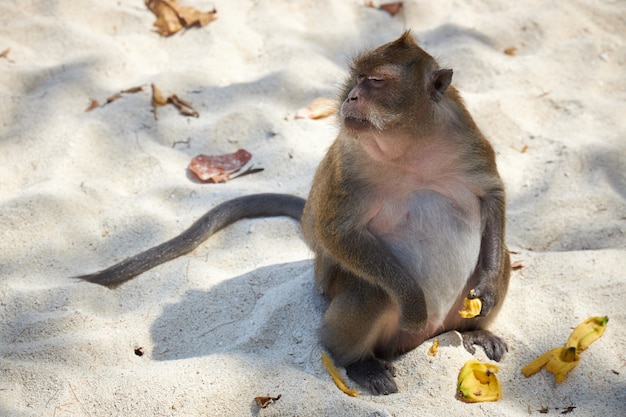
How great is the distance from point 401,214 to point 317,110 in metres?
2.09

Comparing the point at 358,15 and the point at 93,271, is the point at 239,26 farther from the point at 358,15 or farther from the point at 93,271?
the point at 93,271

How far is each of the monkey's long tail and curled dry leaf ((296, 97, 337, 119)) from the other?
0.93 meters

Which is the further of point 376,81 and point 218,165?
point 218,165

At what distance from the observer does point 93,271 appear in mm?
3590

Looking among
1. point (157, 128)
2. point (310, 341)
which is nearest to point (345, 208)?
point (310, 341)

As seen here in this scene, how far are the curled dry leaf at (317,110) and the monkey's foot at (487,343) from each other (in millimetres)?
2052

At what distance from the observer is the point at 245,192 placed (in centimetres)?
413

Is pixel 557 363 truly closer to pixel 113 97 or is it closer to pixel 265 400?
pixel 265 400

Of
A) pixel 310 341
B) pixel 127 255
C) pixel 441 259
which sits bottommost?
pixel 127 255

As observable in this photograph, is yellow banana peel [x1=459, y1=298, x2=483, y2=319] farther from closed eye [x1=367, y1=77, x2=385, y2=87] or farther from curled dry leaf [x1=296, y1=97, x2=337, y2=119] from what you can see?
curled dry leaf [x1=296, y1=97, x2=337, y2=119]

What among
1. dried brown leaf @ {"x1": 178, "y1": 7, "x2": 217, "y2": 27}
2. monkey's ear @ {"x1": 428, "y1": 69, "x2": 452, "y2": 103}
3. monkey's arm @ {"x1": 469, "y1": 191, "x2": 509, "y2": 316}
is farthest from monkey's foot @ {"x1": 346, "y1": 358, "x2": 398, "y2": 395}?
dried brown leaf @ {"x1": 178, "y1": 7, "x2": 217, "y2": 27}

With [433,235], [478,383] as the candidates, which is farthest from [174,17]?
[478,383]

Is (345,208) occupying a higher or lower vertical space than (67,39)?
higher

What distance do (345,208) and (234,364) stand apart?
2.44 feet
